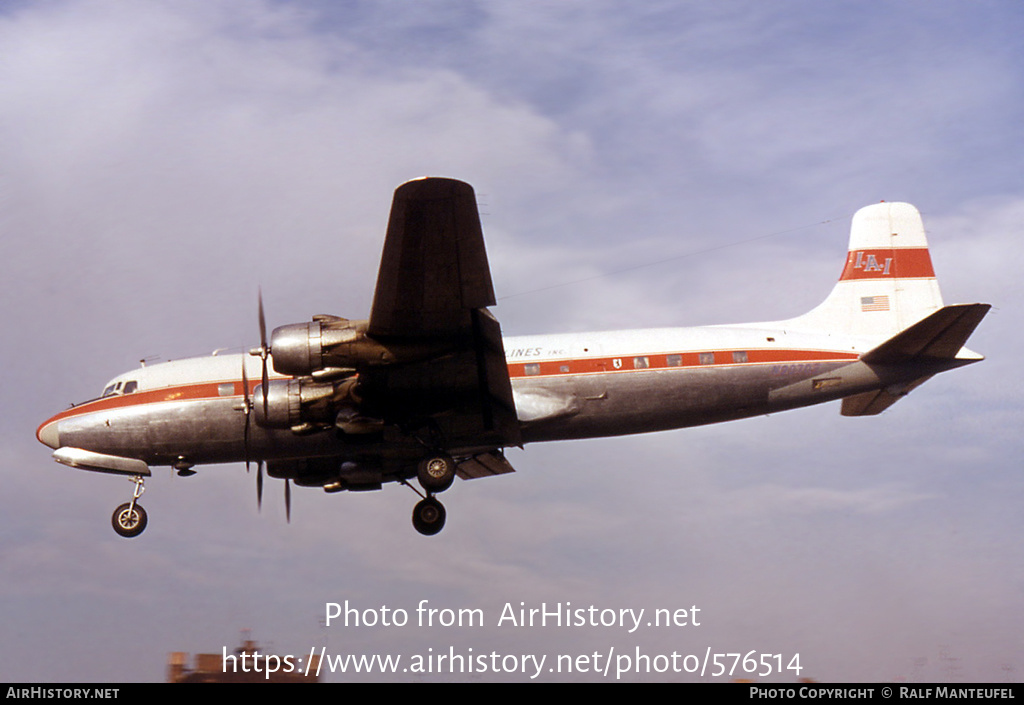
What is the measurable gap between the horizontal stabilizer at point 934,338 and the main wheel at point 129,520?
633 inches

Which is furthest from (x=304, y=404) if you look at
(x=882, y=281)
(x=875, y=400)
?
(x=882, y=281)

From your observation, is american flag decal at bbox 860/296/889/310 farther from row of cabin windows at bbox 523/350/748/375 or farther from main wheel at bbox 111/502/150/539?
main wheel at bbox 111/502/150/539

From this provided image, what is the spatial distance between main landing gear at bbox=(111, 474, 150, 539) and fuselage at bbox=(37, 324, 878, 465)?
745 mm

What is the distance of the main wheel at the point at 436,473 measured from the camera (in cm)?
2055

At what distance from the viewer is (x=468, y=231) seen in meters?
16.3

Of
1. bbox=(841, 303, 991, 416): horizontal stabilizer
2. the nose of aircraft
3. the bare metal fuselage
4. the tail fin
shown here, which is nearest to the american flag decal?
the tail fin

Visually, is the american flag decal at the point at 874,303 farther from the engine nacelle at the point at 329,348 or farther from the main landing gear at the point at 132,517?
the main landing gear at the point at 132,517

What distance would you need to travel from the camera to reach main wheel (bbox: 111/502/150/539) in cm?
2195

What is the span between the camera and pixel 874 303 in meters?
23.4

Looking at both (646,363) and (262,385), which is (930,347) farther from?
(262,385)

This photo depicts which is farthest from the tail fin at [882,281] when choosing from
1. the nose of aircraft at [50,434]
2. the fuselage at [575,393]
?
the nose of aircraft at [50,434]
